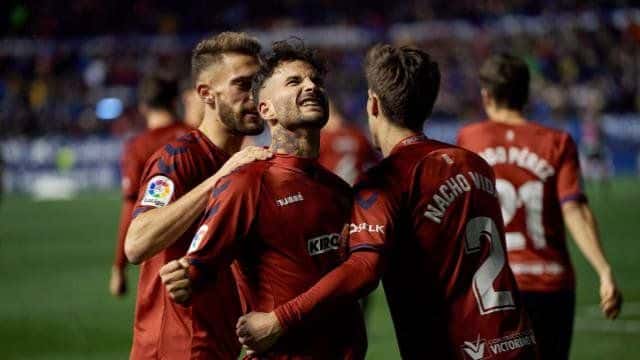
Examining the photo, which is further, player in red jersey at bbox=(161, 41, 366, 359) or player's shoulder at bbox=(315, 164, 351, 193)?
player's shoulder at bbox=(315, 164, 351, 193)

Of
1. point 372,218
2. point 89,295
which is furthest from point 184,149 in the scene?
point 89,295

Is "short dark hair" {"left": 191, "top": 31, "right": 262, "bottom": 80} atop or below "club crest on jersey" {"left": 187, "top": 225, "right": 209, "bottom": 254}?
atop

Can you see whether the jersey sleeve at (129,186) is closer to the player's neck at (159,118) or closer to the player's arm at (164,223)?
the player's neck at (159,118)

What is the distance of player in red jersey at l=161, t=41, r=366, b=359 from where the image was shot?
4297 millimetres

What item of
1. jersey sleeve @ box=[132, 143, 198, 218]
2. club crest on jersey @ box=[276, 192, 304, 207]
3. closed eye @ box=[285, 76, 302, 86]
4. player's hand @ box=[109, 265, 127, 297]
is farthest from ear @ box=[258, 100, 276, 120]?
player's hand @ box=[109, 265, 127, 297]

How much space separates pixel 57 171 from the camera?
35.7m

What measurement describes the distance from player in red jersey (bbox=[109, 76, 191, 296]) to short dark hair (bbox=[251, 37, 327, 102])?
3.19 metres

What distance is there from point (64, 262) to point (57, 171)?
1773 centimetres

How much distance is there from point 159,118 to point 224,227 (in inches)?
182

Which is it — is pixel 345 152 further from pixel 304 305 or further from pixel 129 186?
pixel 304 305

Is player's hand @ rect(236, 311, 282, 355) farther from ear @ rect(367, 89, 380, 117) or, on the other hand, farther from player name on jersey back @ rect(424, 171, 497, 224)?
ear @ rect(367, 89, 380, 117)

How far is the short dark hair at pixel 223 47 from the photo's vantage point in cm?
548

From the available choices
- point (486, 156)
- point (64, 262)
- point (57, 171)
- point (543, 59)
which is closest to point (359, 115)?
point (543, 59)

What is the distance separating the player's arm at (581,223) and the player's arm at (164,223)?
2626 millimetres
